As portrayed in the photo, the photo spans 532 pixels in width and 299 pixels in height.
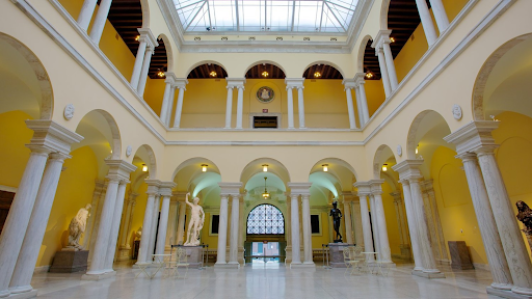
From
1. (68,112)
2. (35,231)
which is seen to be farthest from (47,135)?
(35,231)

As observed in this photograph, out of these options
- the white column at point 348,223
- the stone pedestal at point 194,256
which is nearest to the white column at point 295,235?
the stone pedestal at point 194,256

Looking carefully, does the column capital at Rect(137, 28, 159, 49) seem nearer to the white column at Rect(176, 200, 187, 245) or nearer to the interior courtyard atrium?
the interior courtyard atrium

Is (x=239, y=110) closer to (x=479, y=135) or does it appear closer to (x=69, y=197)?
(x=69, y=197)

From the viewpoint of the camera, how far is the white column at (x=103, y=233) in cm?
744

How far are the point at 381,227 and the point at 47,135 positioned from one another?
10.5 metres

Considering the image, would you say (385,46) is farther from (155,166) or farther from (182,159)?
(155,166)

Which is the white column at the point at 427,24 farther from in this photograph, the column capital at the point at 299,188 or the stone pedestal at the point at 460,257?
the stone pedestal at the point at 460,257

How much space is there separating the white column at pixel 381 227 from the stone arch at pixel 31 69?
10.6 m

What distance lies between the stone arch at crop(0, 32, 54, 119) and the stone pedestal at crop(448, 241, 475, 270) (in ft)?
43.5

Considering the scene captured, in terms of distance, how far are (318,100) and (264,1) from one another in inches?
235

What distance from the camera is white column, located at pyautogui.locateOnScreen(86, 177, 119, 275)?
7.44 m

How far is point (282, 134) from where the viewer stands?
12.0 meters

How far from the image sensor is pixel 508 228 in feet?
16.1

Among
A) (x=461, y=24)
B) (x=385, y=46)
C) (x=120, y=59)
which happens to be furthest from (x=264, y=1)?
(x=461, y=24)
